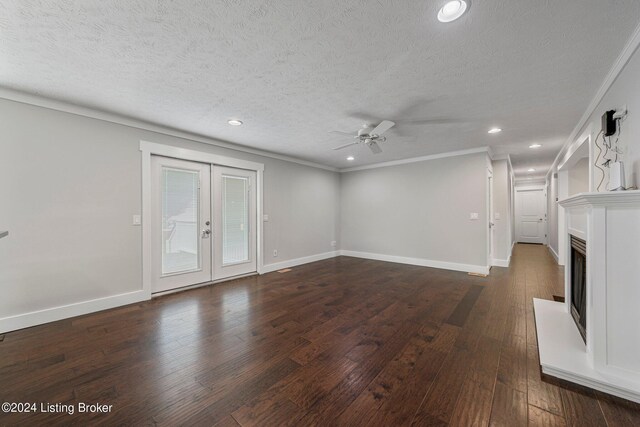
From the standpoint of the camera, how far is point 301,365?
6.39ft

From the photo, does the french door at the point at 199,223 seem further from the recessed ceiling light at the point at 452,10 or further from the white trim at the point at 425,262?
the recessed ceiling light at the point at 452,10

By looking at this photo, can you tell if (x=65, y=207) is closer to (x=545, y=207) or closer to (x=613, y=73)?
(x=613, y=73)

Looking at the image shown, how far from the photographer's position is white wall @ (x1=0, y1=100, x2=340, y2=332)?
2.56 meters

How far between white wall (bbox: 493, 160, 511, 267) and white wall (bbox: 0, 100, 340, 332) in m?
6.58

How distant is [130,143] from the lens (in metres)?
3.30

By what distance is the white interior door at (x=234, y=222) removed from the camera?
4.31m

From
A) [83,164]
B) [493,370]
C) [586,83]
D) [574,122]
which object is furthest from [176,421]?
[574,122]

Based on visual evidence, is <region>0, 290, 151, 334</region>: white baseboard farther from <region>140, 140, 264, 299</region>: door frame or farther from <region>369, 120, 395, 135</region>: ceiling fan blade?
<region>369, 120, 395, 135</region>: ceiling fan blade

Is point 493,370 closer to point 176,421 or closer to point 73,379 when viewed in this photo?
point 176,421

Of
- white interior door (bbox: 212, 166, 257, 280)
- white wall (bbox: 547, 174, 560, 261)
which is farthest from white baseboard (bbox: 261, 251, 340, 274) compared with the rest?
white wall (bbox: 547, 174, 560, 261)

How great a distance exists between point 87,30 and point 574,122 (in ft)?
17.8

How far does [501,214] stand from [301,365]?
5807mm

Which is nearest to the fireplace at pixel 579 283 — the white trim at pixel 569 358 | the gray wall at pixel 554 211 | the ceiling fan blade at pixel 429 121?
the white trim at pixel 569 358

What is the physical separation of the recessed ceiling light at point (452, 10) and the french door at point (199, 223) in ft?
12.4
